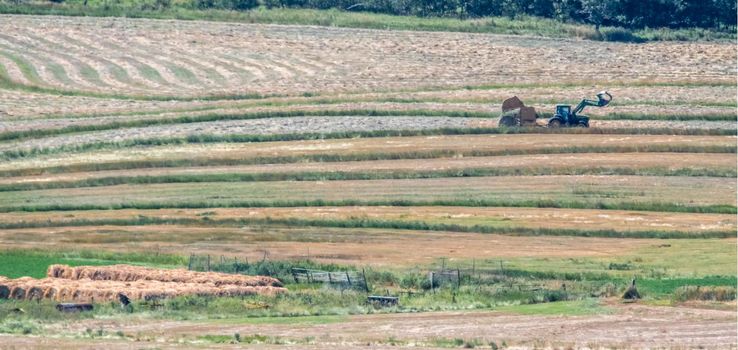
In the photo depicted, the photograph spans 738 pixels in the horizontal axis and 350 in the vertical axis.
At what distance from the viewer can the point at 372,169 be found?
281 feet

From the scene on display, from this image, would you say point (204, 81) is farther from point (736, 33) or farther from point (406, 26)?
point (736, 33)

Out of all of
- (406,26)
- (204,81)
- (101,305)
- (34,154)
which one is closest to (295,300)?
(101,305)

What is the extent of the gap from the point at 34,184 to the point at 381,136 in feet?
65.3

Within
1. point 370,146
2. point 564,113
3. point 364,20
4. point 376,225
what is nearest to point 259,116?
point 370,146

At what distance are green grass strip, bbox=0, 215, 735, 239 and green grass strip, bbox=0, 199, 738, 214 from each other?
3.10m

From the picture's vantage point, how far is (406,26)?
128 metres

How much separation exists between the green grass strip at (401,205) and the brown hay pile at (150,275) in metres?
15.0

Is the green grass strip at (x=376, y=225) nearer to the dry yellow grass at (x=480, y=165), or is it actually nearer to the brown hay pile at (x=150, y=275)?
the dry yellow grass at (x=480, y=165)

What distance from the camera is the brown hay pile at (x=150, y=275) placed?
59.8m

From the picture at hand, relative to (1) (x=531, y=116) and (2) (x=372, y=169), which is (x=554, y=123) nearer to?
(1) (x=531, y=116)

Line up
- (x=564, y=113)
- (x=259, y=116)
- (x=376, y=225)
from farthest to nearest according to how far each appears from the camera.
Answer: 1. (x=259, y=116)
2. (x=564, y=113)
3. (x=376, y=225)

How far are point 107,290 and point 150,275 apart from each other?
11.1 ft

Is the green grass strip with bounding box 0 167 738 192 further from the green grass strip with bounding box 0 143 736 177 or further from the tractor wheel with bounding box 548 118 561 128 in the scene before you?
the tractor wheel with bounding box 548 118 561 128

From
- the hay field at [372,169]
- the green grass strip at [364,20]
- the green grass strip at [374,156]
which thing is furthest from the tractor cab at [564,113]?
the green grass strip at [364,20]
